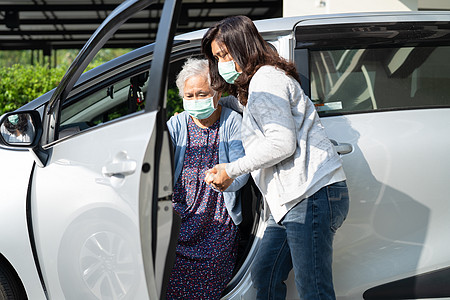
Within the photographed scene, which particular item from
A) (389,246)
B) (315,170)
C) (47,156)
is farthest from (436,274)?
(47,156)

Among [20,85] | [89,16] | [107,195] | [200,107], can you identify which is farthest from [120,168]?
[89,16]

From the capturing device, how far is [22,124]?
2.25m

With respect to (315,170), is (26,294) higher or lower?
lower

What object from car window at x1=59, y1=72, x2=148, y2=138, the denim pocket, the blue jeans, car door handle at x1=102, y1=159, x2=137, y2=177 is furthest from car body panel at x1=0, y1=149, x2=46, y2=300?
the denim pocket

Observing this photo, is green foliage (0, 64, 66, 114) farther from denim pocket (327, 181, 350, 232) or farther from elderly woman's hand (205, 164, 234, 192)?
denim pocket (327, 181, 350, 232)

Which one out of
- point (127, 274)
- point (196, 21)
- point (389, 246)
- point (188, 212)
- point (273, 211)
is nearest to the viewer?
point (127, 274)

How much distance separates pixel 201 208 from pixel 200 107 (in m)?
0.47

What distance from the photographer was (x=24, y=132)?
88.4 inches

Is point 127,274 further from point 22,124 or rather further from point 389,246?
point 389,246

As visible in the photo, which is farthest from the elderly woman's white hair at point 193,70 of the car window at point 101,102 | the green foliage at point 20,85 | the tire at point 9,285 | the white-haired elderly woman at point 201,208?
the green foliage at point 20,85

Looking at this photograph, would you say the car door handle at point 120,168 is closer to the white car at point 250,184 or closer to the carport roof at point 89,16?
the white car at point 250,184

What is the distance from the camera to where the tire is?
7.61 feet

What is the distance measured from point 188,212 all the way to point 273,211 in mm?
556

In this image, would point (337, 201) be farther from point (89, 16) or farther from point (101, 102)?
point (89, 16)
